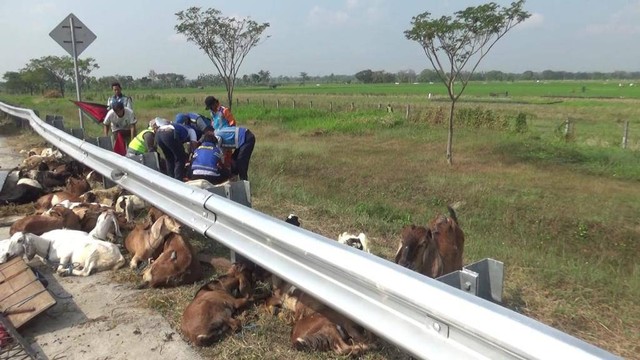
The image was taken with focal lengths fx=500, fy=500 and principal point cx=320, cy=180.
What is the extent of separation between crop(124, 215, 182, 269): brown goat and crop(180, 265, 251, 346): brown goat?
2.95ft

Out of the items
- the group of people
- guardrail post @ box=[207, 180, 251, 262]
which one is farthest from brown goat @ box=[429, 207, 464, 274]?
the group of people

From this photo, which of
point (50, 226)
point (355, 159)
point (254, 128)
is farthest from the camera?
point (254, 128)

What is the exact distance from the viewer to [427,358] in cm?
187

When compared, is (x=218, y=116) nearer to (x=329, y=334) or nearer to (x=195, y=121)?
(x=195, y=121)

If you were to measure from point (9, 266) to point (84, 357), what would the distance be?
1.24 metres

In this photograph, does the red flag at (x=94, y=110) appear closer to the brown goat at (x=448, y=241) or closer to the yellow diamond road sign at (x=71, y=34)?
the yellow diamond road sign at (x=71, y=34)

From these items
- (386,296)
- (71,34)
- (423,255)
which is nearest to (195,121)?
(423,255)

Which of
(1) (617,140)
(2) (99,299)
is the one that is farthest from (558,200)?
(1) (617,140)

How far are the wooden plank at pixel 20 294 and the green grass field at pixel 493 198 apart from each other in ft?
2.56

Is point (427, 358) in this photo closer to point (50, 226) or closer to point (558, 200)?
point (50, 226)

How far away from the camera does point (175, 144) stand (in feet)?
20.5

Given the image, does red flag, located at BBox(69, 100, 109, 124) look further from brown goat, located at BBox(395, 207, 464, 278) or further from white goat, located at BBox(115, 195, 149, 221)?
brown goat, located at BBox(395, 207, 464, 278)

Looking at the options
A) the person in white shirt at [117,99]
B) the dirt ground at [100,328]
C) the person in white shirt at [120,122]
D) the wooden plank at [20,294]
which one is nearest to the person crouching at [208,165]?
the dirt ground at [100,328]

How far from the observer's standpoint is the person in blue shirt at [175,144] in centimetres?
622
